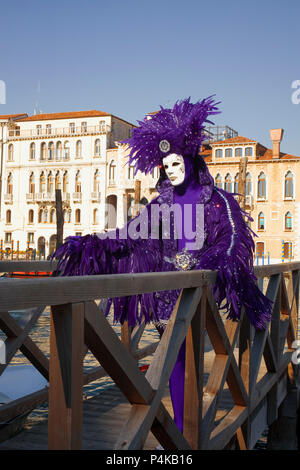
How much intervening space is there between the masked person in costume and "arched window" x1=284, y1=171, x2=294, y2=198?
121ft

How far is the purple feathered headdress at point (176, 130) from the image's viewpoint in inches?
113

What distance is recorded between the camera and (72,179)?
44.5 metres

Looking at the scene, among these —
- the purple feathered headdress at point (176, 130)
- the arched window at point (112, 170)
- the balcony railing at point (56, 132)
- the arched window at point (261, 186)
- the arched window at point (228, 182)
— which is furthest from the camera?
the balcony railing at point (56, 132)

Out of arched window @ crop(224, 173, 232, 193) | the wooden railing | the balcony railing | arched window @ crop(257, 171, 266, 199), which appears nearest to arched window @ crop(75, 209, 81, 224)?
the balcony railing

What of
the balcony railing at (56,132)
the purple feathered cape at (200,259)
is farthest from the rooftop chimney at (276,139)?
the purple feathered cape at (200,259)

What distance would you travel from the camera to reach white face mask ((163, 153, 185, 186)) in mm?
2918

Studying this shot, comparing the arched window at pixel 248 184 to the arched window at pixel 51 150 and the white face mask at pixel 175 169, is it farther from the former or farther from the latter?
the white face mask at pixel 175 169

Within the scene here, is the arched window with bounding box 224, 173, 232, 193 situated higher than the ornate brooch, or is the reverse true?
the arched window with bounding box 224, 173, 232, 193

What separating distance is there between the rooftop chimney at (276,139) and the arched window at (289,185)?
5.24ft

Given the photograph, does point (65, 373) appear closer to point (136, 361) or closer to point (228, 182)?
point (136, 361)

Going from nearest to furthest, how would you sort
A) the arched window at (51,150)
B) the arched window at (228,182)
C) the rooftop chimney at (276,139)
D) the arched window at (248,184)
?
the rooftop chimney at (276,139) → the arched window at (248,184) → the arched window at (228,182) → the arched window at (51,150)

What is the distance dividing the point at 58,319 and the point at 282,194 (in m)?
39.1

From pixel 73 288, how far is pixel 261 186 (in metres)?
39.2

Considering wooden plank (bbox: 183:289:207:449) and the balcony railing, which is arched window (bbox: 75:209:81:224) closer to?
the balcony railing
